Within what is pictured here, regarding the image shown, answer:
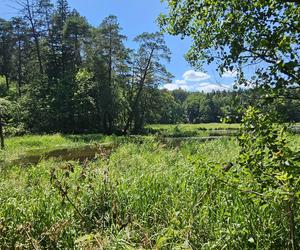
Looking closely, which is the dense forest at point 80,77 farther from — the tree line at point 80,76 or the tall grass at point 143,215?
the tall grass at point 143,215

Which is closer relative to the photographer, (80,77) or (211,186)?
(211,186)

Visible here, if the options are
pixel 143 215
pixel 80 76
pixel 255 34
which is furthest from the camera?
pixel 80 76

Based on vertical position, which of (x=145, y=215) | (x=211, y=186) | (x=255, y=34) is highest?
(x=255, y=34)

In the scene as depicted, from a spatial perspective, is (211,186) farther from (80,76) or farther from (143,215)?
(80,76)

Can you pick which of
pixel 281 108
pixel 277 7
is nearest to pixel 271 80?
pixel 281 108

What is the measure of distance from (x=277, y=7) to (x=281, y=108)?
80cm

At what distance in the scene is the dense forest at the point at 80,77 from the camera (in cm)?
3394

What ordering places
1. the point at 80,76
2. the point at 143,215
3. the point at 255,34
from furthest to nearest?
the point at 80,76
the point at 143,215
the point at 255,34

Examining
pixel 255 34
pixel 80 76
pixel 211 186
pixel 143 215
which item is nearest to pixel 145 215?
pixel 143 215

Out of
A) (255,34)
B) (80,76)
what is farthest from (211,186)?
(80,76)

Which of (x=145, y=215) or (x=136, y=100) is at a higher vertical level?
(x=136, y=100)

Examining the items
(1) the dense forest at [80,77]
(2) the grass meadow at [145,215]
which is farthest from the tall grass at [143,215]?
(1) the dense forest at [80,77]

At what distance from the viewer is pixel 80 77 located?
111 feet

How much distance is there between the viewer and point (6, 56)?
4509 centimetres
